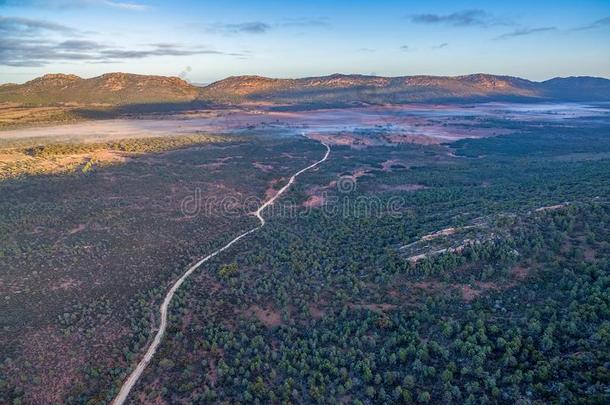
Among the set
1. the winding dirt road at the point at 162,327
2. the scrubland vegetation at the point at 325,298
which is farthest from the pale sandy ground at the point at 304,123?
the winding dirt road at the point at 162,327

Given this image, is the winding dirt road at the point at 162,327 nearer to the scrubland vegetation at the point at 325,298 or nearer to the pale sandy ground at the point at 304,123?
the scrubland vegetation at the point at 325,298

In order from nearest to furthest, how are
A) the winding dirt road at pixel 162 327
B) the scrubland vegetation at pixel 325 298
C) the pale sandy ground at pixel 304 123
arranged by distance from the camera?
the scrubland vegetation at pixel 325 298 < the winding dirt road at pixel 162 327 < the pale sandy ground at pixel 304 123

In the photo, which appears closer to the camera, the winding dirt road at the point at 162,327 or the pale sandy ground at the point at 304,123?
the winding dirt road at the point at 162,327

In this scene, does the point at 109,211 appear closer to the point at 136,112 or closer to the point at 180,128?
the point at 180,128

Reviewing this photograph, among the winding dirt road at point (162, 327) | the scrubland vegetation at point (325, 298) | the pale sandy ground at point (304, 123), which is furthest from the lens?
the pale sandy ground at point (304, 123)

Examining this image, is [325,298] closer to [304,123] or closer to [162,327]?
[162,327]

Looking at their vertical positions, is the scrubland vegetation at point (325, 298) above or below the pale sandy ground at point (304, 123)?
below

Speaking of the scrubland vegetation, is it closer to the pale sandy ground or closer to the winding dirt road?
the winding dirt road

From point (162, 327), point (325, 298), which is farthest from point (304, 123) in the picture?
point (162, 327)

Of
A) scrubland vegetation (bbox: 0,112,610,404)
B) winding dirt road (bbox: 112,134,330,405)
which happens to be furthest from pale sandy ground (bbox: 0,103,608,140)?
winding dirt road (bbox: 112,134,330,405)
